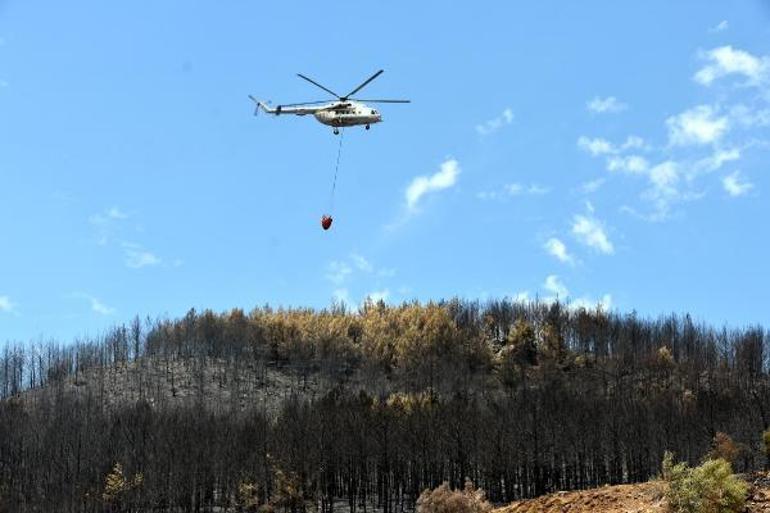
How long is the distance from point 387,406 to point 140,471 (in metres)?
38.8

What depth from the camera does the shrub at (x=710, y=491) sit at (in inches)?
1227

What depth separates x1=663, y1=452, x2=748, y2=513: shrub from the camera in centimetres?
3116

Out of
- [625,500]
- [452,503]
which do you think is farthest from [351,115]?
[625,500]

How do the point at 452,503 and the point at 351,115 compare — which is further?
the point at 351,115

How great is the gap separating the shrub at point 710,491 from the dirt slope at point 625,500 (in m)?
1.01

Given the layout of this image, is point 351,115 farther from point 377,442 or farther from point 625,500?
point 377,442

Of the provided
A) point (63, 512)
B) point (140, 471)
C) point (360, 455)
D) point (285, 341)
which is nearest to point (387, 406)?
point (360, 455)

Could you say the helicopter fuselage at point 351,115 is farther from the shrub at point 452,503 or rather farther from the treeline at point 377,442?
the treeline at point 377,442

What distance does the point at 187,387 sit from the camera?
164 metres

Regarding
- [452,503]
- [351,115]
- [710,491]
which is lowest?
[452,503]

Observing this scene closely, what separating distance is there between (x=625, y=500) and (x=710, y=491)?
5462mm

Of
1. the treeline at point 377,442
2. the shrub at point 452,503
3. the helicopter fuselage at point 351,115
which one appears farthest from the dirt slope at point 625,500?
the treeline at point 377,442

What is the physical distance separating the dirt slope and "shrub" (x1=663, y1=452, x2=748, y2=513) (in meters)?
1.01

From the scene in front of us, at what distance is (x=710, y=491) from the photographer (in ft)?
102
